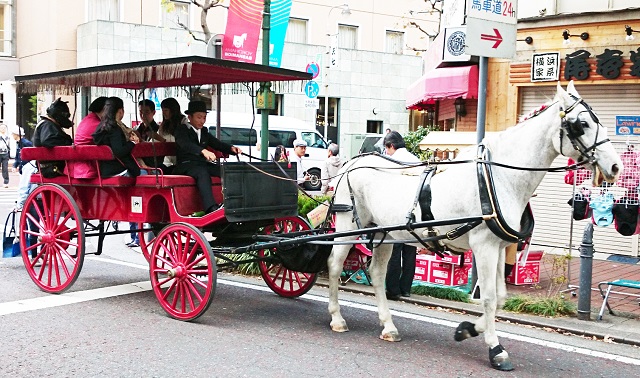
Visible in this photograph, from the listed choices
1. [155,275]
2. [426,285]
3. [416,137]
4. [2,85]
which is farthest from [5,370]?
[2,85]

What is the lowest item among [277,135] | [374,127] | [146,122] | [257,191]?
[257,191]

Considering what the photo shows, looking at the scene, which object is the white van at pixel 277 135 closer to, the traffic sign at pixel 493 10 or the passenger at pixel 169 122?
the passenger at pixel 169 122

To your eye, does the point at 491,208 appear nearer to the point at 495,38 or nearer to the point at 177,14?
the point at 495,38

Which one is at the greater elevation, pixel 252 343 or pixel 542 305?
pixel 542 305

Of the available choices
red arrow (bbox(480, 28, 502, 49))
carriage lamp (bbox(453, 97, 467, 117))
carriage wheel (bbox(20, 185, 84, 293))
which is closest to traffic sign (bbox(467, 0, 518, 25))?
red arrow (bbox(480, 28, 502, 49))

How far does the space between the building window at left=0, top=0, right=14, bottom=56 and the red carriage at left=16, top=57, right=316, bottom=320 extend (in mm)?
26870

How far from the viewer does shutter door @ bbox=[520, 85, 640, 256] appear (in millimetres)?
A: 11086

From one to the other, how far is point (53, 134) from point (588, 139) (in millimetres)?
6199

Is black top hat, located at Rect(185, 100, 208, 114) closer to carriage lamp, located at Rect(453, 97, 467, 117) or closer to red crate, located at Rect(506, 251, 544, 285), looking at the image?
red crate, located at Rect(506, 251, 544, 285)

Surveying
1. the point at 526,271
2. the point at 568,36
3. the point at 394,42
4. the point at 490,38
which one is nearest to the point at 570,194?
the point at 568,36

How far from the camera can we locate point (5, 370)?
17.4 feet

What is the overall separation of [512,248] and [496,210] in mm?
2757

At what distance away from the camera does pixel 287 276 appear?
26.9 ft

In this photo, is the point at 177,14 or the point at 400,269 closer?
the point at 400,269
